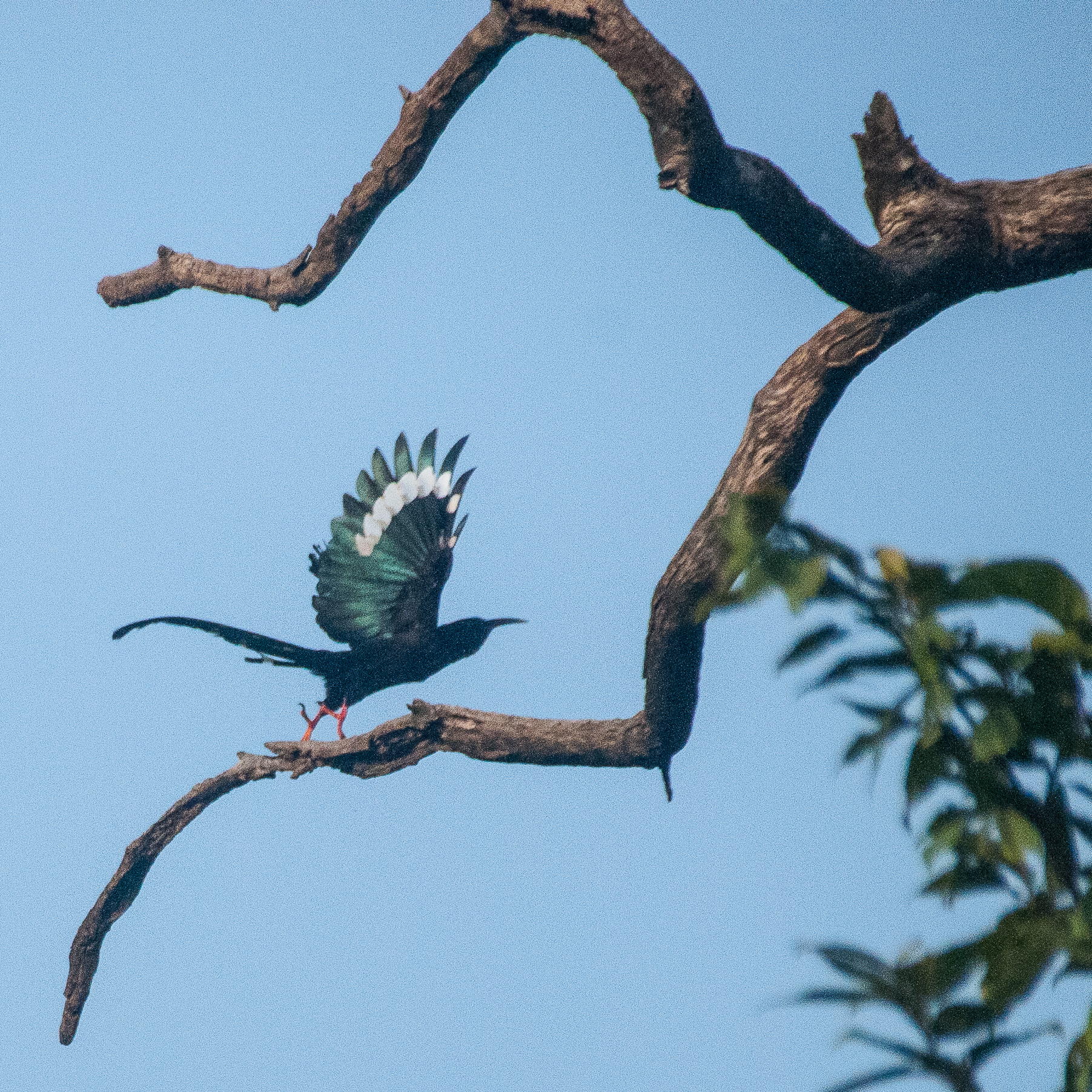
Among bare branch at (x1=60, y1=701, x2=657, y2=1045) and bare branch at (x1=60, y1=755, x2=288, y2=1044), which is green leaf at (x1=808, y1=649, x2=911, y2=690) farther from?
bare branch at (x1=60, y1=755, x2=288, y2=1044)

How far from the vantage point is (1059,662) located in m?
0.92

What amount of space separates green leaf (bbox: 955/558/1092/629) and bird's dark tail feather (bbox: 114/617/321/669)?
396cm

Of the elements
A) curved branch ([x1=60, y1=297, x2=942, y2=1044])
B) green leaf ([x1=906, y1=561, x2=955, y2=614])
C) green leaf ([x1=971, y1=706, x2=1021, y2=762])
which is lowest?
green leaf ([x1=971, y1=706, x2=1021, y2=762])

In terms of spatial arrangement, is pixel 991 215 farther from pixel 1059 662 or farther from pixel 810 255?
pixel 1059 662

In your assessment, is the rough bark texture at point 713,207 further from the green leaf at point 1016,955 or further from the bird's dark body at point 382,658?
the green leaf at point 1016,955

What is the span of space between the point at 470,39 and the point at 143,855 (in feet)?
A: 9.28

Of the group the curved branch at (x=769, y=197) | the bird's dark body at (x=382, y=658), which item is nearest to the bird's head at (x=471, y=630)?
the bird's dark body at (x=382, y=658)

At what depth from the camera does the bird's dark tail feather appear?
14.4 ft

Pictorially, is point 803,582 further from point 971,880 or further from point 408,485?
point 408,485

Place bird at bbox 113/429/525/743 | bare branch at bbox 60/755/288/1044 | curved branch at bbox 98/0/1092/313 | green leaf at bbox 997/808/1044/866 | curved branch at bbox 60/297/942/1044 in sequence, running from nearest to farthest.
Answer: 1. green leaf at bbox 997/808/1044/866
2. curved branch at bbox 98/0/1092/313
3. curved branch at bbox 60/297/942/1044
4. bare branch at bbox 60/755/288/1044
5. bird at bbox 113/429/525/743

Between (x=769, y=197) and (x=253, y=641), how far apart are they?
2.86 metres

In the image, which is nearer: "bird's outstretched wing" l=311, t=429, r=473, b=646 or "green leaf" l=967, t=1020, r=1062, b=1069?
"green leaf" l=967, t=1020, r=1062, b=1069

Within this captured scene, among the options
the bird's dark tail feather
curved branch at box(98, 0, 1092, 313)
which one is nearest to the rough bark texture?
curved branch at box(98, 0, 1092, 313)

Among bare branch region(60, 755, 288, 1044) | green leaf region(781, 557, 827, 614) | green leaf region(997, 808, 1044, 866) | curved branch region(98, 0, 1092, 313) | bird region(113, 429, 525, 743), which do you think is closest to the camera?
green leaf region(781, 557, 827, 614)
